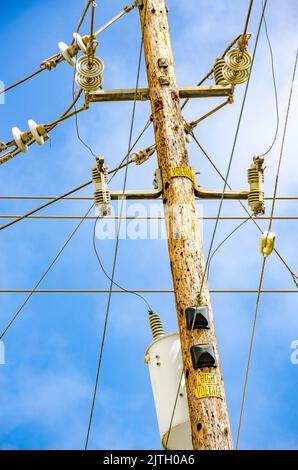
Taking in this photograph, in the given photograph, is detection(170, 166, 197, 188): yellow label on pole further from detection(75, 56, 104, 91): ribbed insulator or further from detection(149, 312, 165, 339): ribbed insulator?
detection(75, 56, 104, 91): ribbed insulator

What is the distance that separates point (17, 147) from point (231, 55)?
2.74 meters

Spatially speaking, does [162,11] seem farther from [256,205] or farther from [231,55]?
[256,205]

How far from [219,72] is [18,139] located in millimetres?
2425

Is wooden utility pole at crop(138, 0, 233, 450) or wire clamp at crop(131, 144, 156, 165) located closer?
wooden utility pole at crop(138, 0, 233, 450)

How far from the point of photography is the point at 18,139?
11.2 m

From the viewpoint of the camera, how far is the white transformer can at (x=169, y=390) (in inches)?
336

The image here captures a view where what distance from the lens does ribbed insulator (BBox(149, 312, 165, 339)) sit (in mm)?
9406

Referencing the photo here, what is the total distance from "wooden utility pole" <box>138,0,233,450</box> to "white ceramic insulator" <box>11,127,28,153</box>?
189 cm

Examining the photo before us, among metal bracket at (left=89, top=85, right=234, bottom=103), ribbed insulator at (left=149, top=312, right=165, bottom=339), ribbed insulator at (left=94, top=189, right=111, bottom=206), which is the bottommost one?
ribbed insulator at (left=149, top=312, right=165, bottom=339)

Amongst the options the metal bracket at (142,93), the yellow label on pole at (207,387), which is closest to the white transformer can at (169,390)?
the yellow label on pole at (207,387)

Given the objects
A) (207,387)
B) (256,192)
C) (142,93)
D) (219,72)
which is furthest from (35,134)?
(207,387)

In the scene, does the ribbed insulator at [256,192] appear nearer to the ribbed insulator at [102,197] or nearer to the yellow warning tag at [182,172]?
the yellow warning tag at [182,172]

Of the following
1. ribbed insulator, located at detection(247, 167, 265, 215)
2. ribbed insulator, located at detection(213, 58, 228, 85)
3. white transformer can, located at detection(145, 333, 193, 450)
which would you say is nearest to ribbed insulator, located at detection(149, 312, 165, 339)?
white transformer can, located at detection(145, 333, 193, 450)
